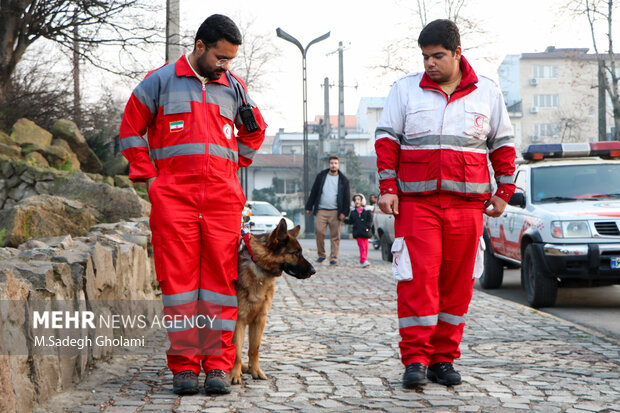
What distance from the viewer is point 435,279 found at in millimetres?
4922

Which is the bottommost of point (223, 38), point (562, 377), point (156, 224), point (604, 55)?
point (562, 377)

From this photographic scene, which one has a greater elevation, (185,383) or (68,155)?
(68,155)

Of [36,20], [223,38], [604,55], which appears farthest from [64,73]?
[604,55]

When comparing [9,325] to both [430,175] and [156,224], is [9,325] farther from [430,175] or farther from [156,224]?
[430,175]

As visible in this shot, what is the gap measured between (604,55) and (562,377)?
26.2m

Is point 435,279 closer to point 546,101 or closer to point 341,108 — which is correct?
point 341,108

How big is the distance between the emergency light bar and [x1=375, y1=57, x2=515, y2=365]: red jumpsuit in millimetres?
5842

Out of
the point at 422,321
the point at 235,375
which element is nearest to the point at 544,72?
the point at 422,321

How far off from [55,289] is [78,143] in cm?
1148

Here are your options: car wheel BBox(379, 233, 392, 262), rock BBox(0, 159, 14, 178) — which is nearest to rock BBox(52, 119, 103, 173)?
rock BBox(0, 159, 14, 178)

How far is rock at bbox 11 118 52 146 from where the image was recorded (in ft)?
46.0

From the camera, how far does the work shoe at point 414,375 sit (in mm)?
4719

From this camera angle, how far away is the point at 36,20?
49.7ft

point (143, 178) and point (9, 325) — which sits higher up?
point (143, 178)
